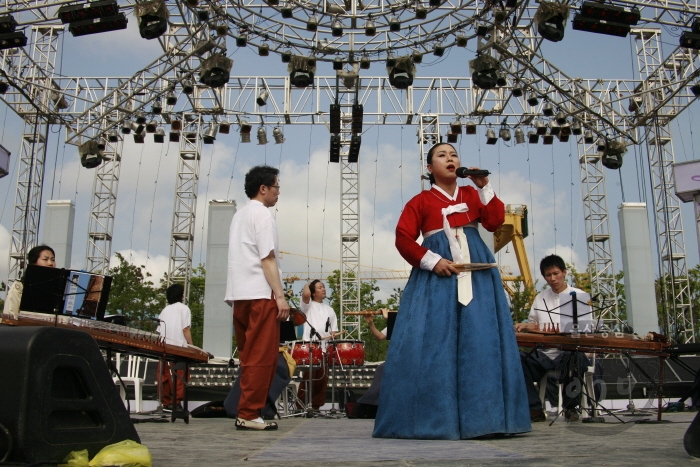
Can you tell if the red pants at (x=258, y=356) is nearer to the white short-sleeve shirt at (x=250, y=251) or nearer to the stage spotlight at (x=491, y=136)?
the white short-sleeve shirt at (x=250, y=251)

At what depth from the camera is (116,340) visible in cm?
510

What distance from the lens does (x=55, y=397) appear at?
7.00ft

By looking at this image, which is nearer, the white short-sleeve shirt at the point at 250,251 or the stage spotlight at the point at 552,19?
the white short-sleeve shirt at the point at 250,251

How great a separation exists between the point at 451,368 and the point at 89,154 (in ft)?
53.4

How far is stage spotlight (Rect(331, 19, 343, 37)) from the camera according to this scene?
1552cm

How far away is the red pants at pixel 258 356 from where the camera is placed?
4.73m

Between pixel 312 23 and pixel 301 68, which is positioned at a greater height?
pixel 312 23

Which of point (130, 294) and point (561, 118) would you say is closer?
point (561, 118)

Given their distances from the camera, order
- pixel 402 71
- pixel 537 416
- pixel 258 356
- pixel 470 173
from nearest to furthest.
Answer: pixel 470 173 < pixel 258 356 < pixel 537 416 < pixel 402 71

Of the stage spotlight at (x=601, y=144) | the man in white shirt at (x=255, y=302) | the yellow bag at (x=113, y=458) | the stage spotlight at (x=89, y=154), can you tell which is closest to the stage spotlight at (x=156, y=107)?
the stage spotlight at (x=89, y=154)

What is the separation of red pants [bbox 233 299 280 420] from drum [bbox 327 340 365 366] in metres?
4.99

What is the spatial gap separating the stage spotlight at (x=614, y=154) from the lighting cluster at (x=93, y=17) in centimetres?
1183

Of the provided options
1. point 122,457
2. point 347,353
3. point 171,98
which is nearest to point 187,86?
point 171,98

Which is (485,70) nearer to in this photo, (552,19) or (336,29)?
(552,19)
